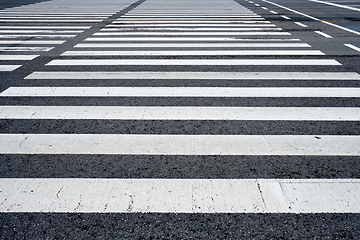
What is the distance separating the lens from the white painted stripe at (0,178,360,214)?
110 inches

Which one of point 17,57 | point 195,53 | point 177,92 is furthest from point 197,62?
point 17,57

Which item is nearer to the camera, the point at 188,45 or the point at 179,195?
the point at 179,195

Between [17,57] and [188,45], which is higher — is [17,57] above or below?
above

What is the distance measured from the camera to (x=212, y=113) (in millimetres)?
4629

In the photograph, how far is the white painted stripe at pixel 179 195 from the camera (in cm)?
279

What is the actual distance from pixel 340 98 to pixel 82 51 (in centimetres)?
591

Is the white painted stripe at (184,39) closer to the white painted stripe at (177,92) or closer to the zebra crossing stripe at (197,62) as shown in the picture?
the zebra crossing stripe at (197,62)

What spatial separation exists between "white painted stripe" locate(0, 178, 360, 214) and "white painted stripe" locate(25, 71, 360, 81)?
3.29 meters

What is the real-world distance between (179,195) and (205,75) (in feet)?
12.2

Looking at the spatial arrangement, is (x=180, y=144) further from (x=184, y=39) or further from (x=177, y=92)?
(x=184, y=39)

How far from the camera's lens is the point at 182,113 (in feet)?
15.2

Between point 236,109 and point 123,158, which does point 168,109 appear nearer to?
point 236,109

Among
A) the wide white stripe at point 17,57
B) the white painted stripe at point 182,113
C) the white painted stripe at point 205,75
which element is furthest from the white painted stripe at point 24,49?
A: the white painted stripe at point 182,113

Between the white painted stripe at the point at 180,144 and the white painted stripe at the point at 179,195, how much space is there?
53 centimetres
